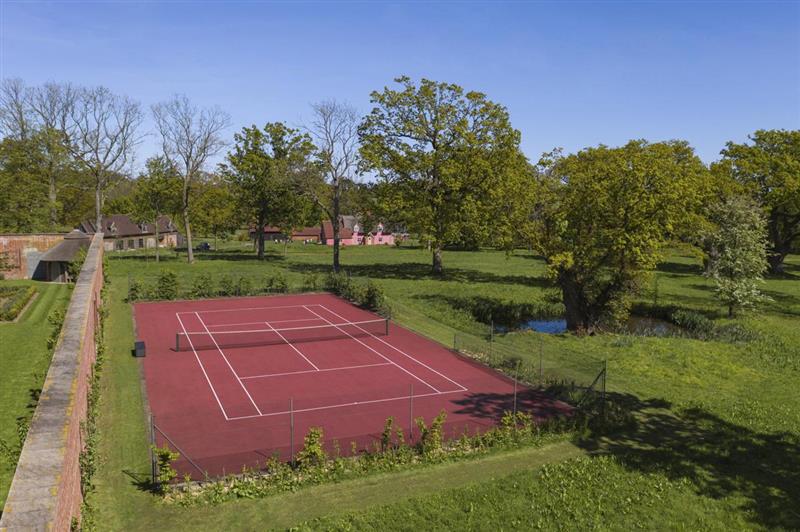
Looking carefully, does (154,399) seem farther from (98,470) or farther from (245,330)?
(245,330)

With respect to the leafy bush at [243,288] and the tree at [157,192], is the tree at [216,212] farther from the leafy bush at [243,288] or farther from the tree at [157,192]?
the leafy bush at [243,288]

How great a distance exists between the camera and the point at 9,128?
66750 millimetres

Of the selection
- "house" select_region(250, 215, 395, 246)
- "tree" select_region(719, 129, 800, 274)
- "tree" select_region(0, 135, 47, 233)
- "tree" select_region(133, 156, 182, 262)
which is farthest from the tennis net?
"house" select_region(250, 215, 395, 246)

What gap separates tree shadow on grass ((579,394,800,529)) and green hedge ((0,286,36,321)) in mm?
29770

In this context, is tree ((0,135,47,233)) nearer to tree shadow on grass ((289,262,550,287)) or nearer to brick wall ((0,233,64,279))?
brick wall ((0,233,64,279))

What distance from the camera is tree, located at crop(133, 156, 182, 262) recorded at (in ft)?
223

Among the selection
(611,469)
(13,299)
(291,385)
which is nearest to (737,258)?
(611,469)

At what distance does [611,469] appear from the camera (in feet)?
51.7

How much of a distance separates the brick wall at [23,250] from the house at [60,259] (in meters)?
0.50

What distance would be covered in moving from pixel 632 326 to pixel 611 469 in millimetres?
23995

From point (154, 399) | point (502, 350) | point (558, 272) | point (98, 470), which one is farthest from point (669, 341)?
point (98, 470)

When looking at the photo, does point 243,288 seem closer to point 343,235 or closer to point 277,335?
point 277,335

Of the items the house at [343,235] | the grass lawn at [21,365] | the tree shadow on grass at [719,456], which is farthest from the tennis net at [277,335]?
the house at [343,235]

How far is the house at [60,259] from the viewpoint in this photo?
4322 centimetres
